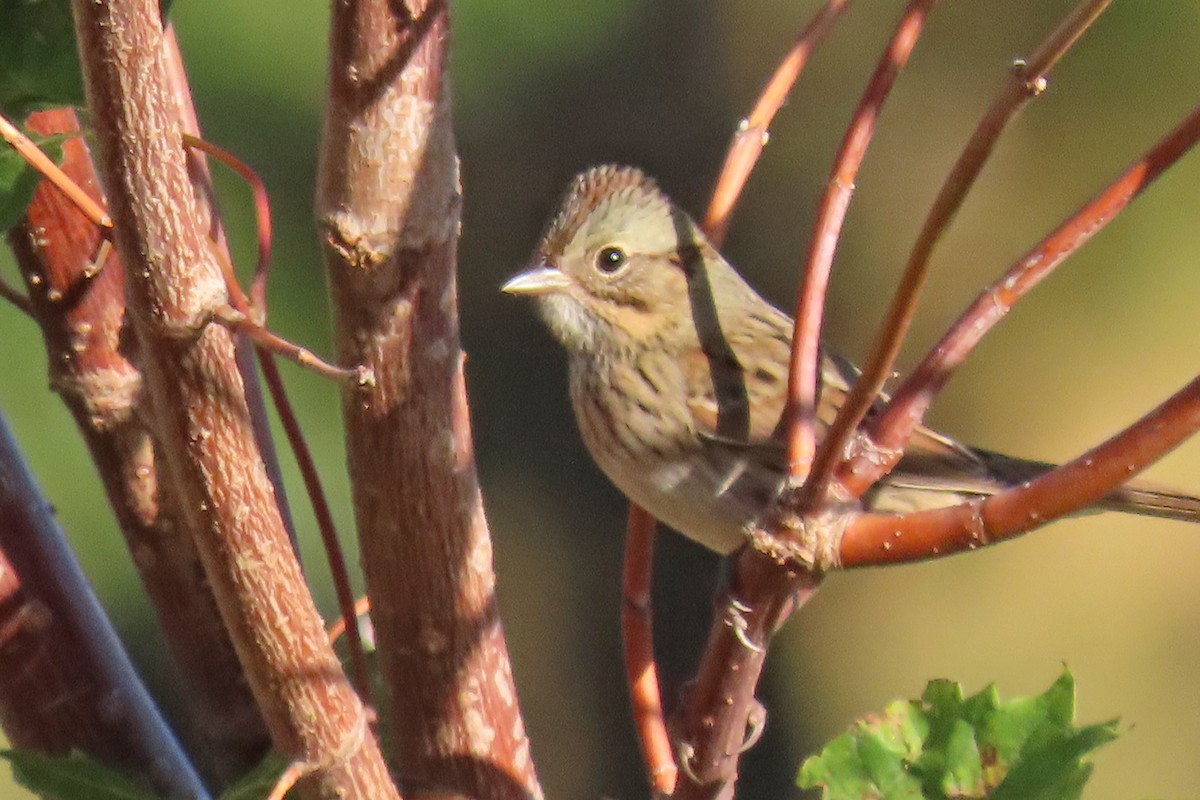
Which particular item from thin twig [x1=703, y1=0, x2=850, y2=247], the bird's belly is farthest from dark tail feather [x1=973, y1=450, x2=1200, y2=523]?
thin twig [x1=703, y1=0, x2=850, y2=247]

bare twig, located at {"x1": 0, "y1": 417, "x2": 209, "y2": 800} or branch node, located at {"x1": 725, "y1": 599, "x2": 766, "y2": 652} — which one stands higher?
branch node, located at {"x1": 725, "y1": 599, "x2": 766, "y2": 652}

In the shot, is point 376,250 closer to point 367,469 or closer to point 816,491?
point 367,469

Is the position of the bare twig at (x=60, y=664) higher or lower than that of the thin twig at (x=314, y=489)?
lower

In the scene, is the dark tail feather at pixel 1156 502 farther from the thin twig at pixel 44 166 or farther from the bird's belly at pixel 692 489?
the thin twig at pixel 44 166

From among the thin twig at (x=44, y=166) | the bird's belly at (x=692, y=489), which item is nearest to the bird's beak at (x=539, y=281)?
the bird's belly at (x=692, y=489)

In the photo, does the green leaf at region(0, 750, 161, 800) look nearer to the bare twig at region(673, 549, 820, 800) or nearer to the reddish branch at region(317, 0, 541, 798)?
the reddish branch at region(317, 0, 541, 798)

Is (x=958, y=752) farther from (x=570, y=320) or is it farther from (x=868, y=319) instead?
(x=868, y=319)

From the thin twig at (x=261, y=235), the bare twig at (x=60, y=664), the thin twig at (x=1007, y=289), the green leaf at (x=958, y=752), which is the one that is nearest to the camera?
the thin twig at (x=1007, y=289)
